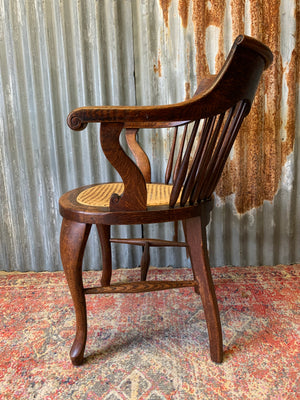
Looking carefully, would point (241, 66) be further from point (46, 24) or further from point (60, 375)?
point (46, 24)

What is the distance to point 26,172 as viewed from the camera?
1885mm

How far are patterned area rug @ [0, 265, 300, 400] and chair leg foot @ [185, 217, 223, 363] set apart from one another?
6cm

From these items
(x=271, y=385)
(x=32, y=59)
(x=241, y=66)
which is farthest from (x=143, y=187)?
(x=32, y=59)

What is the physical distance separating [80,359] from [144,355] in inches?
9.1

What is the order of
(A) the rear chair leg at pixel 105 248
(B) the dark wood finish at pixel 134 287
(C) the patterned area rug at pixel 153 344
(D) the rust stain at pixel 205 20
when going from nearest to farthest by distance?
(C) the patterned area rug at pixel 153 344, (B) the dark wood finish at pixel 134 287, (A) the rear chair leg at pixel 105 248, (D) the rust stain at pixel 205 20

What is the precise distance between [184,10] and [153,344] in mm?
1704

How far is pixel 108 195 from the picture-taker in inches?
48.7

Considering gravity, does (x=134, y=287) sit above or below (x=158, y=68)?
below

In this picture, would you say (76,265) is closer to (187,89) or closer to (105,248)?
(105,248)

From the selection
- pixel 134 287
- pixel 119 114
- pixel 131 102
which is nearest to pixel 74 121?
pixel 119 114

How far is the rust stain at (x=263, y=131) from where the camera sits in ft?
5.61

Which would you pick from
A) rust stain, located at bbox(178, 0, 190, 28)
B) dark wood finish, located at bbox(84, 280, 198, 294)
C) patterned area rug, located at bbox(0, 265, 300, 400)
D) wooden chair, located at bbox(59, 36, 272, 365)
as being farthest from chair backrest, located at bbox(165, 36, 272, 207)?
rust stain, located at bbox(178, 0, 190, 28)

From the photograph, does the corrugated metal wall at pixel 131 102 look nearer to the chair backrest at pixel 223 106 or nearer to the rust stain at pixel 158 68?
the rust stain at pixel 158 68

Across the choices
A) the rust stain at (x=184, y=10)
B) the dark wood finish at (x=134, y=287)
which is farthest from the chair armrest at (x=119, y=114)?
the rust stain at (x=184, y=10)
